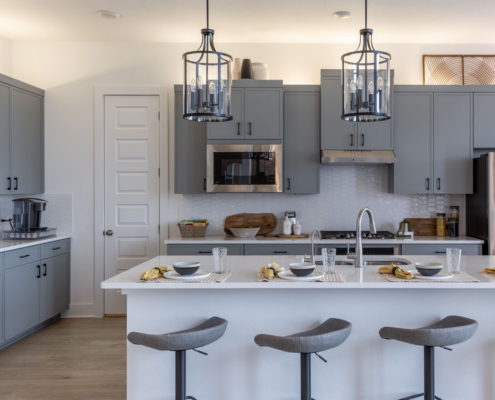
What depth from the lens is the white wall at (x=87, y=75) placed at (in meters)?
4.86

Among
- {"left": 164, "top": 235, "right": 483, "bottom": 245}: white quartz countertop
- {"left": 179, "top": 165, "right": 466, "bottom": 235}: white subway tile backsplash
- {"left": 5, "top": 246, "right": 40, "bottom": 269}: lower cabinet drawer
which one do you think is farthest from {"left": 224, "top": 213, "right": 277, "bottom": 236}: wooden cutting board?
{"left": 5, "top": 246, "right": 40, "bottom": 269}: lower cabinet drawer

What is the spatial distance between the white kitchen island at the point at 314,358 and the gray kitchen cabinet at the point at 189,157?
2.22 m

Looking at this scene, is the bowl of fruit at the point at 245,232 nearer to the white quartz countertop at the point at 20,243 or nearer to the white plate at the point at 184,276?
the white quartz countertop at the point at 20,243

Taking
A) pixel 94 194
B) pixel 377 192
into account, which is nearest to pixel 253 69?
pixel 377 192

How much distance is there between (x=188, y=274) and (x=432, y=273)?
1.25 metres

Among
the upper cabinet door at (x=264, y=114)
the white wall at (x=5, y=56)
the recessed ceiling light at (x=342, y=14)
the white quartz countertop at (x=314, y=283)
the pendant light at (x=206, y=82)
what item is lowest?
the white quartz countertop at (x=314, y=283)

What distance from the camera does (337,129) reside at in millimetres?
4484

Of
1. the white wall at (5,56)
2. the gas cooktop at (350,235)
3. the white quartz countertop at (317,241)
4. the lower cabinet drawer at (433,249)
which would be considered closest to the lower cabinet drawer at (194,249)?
the white quartz countertop at (317,241)

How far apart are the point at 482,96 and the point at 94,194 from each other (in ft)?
13.5

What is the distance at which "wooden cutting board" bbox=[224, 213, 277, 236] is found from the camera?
4.84m

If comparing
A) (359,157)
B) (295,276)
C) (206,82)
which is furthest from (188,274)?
(359,157)

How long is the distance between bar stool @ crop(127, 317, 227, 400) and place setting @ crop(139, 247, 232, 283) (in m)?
0.23

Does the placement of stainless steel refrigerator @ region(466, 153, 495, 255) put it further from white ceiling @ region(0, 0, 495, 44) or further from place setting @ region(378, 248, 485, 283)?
place setting @ region(378, 248, 485, 283)

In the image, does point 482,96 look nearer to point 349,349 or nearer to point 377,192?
point 377,192
